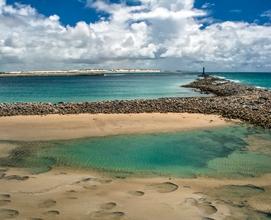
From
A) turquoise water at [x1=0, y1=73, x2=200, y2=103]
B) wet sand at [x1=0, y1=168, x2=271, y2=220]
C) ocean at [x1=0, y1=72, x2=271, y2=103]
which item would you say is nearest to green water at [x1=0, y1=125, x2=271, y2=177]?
wet sand at [x1=0, y1=168, x2=271, y2=220]

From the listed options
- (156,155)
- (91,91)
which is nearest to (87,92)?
(91,91)

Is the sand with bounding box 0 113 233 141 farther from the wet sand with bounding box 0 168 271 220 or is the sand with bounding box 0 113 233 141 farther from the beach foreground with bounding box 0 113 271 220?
the wet sand with bounding box 0 168 271 220

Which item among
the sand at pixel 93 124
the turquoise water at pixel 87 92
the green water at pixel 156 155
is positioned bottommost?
the green water at pixel 156 155

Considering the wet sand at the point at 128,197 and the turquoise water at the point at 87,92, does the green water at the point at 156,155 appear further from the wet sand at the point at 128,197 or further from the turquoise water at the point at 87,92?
the turquoise water at the point at 87,92

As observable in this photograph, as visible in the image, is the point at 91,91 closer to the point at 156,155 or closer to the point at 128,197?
the point at 156,155

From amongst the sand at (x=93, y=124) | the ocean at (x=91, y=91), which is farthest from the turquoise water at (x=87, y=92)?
the sand at (x=93, y=124)

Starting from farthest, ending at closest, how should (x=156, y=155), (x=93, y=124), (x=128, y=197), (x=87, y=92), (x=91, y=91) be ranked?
(x=91, y=91) < (x=87, y=92) < (x=93, y=124) < (x=156, y=155) < (x=128, y=197)
